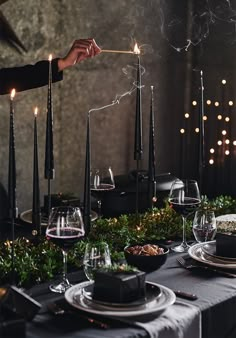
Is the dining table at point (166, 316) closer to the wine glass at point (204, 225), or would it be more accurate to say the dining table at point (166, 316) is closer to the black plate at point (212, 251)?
the black plate at point (212, 251)

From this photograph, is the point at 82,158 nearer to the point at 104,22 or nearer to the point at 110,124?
the point at 110,124

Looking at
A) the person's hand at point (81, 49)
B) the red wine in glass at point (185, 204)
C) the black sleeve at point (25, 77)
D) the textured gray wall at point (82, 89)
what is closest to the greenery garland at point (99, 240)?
the red wine in glass at point (185, 204)

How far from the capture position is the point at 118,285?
1.34 m

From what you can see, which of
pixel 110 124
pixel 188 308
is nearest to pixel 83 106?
pixel 110 124

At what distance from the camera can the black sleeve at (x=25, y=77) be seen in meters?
2.65

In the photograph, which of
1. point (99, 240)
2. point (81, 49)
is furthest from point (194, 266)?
point (81, 49)

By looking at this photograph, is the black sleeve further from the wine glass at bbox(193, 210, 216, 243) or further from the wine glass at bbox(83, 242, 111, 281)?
the wine glass at bbox(83, 242, 111, 281)

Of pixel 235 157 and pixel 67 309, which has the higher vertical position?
pixel 235 157

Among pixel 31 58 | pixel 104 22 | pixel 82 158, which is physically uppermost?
pixel 104 22

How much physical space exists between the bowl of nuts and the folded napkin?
9.4 inches

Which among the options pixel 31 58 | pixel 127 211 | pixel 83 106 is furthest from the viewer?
pixel 83 106

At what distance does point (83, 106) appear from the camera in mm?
3730

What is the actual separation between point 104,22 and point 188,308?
8.70 feet

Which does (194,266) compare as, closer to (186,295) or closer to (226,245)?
(226,245)
